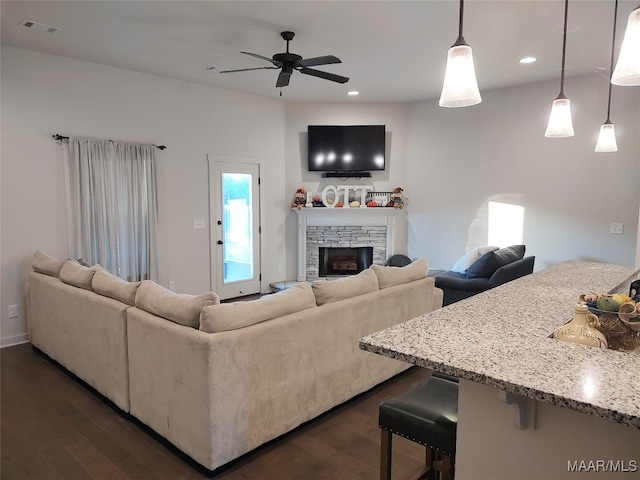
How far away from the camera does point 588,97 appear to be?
538cm

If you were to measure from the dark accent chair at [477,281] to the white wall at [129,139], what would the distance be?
3.07 m

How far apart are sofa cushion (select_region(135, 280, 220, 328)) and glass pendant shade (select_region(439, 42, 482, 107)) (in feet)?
5.24

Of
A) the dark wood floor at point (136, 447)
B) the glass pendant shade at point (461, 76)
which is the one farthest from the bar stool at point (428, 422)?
the glass pendant shade at point (461, 76)

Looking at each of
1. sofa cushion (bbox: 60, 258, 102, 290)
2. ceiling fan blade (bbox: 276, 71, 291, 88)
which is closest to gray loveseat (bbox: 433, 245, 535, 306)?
ceiling fan blade (bbox: 276, 71, 291, 88)

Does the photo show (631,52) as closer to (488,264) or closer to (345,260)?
(488,264)

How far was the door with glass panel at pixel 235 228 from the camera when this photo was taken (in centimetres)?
623

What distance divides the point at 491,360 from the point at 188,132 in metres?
5.42

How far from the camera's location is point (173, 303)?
2559mm

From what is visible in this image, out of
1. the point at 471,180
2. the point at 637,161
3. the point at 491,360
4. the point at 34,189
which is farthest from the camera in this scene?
the point at 471,180

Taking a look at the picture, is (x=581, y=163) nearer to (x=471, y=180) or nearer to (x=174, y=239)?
(x=471, y=180)

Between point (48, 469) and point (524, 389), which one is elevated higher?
point (524, 389)

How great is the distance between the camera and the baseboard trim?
439cm

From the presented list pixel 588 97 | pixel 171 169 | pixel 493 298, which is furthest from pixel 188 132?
pixel 588 97

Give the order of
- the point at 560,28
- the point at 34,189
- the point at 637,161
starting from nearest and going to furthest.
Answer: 1. the point at 560,28
2. the point at 34,189
3. the point at 637,161
